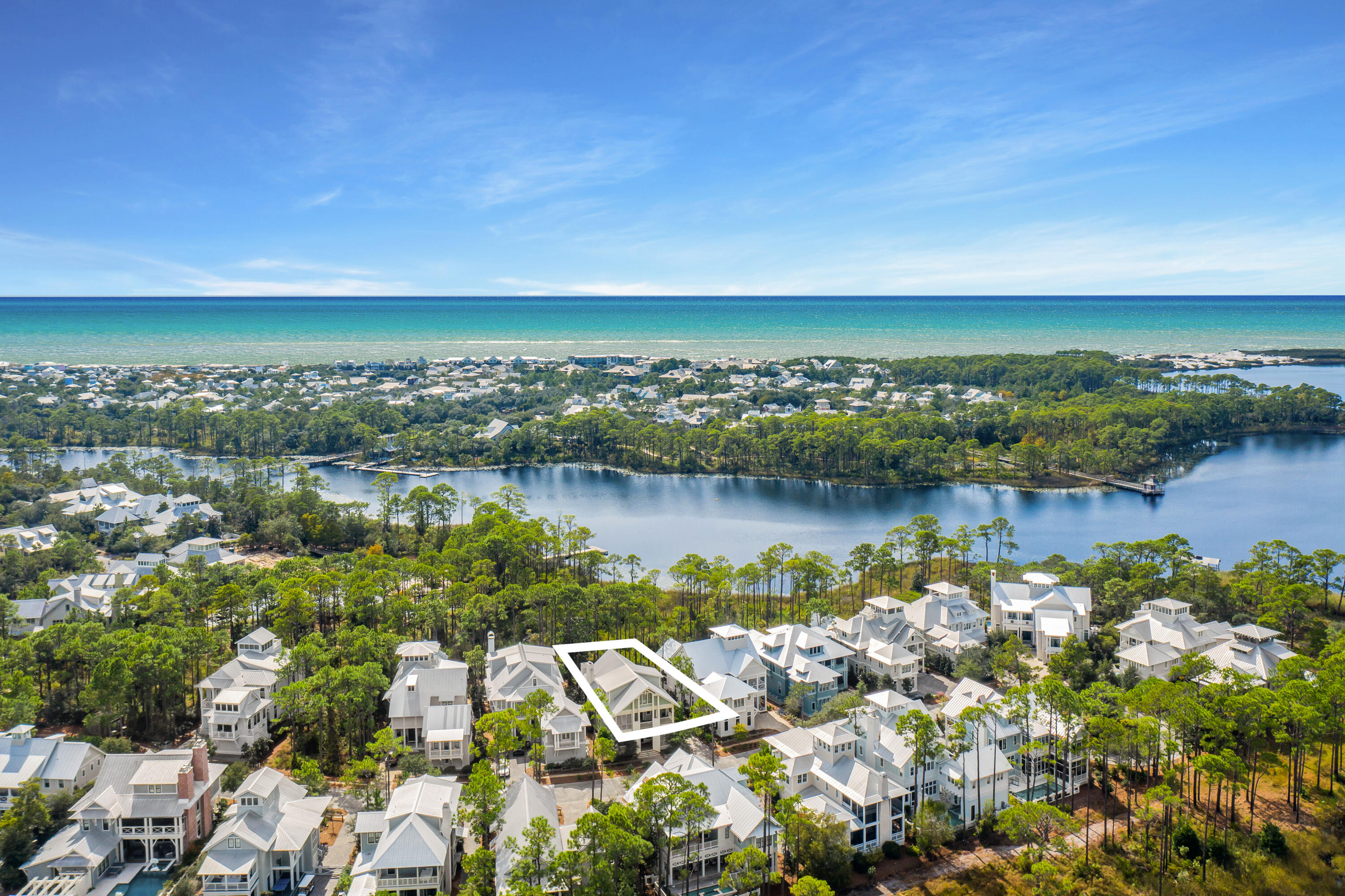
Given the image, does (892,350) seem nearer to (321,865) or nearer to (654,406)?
(654,406)

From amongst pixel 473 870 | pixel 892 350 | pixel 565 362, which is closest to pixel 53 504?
pixel 473 870

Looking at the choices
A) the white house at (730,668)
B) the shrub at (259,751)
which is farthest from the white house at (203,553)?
the white house at (730,668)

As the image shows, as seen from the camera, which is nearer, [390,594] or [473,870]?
[473,870]

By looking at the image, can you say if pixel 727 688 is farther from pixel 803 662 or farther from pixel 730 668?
pixel 803 662

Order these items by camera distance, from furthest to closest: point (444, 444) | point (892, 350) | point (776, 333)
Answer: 1. point (776, 333)
2. point (892, 350)
3. point (444, 444)

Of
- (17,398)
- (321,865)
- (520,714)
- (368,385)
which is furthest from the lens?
(368,385)

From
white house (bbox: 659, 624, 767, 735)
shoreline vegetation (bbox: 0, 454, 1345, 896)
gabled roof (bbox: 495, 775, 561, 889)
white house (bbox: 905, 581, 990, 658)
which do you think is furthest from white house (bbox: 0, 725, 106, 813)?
white house (bbox: 905, 581, 990, 658)

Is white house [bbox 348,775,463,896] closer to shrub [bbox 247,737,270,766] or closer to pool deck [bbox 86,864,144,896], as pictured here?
pool deck [bbox 86,864,144,896]

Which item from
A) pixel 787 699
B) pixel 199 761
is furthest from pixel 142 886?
pixel 787 699
